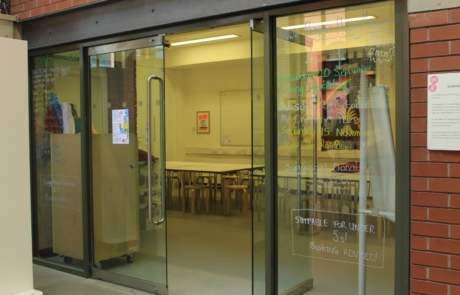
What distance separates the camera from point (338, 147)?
11.4 ft

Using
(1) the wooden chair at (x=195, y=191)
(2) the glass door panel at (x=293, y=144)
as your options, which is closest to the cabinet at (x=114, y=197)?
(2) the glass door panel at (x=293, y=144)

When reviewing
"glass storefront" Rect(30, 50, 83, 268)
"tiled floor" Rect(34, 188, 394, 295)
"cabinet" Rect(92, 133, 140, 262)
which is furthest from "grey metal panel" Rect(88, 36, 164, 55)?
"tiled floor" Rect(34, 188, 394, 295)

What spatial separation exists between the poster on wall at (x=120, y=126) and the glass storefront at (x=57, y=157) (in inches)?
21.4

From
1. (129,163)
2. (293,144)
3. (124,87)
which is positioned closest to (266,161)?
(293,144)

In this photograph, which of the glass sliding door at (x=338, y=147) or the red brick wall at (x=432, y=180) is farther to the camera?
the glass sliding door at (x=338, y=147)

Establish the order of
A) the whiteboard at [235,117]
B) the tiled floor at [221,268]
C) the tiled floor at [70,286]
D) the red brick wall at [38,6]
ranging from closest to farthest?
the tiled floor at [221,268] < the tiled floor at [70,286] < the red brick wall at [38,6] < the whiteboard at [235,117]

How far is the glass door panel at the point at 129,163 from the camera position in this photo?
4.62 m

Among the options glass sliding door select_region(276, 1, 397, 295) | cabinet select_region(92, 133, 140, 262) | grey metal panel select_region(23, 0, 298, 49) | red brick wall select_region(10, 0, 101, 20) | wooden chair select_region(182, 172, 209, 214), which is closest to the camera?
glass sliding door select_region(276, 1, 397, 295)

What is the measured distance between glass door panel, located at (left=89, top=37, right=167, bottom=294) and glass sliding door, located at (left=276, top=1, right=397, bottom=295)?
51.4 inches

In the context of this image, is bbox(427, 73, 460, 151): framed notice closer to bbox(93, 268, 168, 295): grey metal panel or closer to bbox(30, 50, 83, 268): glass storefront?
bbox(93, 268, 168, 295): grey metal panel

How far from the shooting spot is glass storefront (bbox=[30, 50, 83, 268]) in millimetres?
5277

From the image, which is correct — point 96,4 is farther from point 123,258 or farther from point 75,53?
point 123,258

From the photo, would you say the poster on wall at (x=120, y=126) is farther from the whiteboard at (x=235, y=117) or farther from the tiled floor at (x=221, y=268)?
the whiteboard at (x=235, y=117)

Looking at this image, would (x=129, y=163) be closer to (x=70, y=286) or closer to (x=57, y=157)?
(x=57, y=157)
